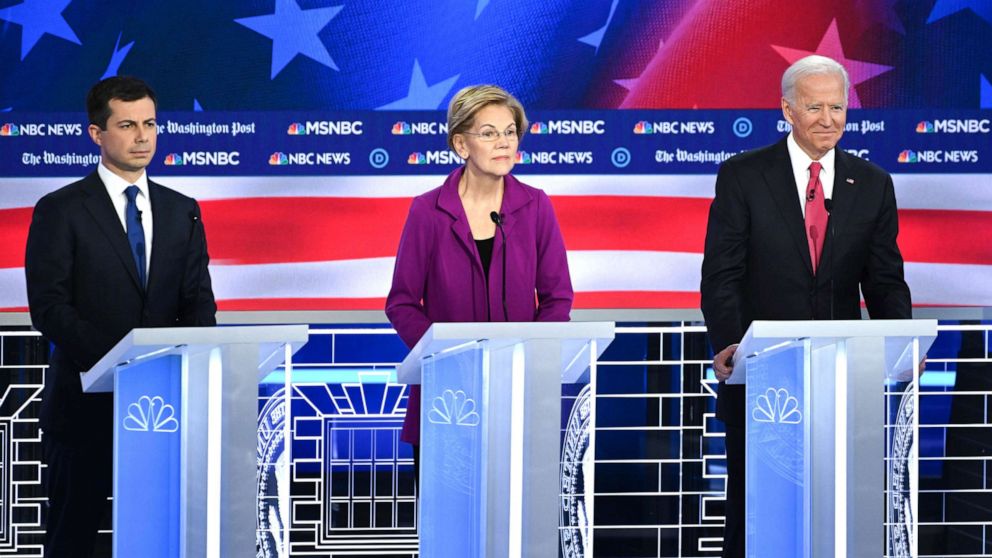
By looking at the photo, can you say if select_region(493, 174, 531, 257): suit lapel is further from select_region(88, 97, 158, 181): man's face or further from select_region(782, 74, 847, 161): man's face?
select_region(88, 97, 158, 181): man's face

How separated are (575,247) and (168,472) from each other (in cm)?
292

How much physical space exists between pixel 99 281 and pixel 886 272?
2098 millimetres

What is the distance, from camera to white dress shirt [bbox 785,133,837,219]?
4113 millimetres

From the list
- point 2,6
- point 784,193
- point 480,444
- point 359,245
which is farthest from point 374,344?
point 480,444

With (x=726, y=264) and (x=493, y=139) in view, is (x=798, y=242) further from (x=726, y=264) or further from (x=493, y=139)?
(x=493, y=139)

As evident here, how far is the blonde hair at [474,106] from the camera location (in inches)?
154

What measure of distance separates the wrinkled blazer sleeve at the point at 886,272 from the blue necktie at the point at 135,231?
1.96 m

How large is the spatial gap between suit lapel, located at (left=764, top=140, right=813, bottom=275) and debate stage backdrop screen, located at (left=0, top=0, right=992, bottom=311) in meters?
1.67

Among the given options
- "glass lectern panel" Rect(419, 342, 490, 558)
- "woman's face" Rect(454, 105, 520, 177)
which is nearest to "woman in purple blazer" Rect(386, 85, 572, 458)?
"woman's face" Rect(454, 105, 520, 177)

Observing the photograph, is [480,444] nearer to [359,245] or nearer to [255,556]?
[255,556]

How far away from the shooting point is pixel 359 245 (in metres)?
5.79

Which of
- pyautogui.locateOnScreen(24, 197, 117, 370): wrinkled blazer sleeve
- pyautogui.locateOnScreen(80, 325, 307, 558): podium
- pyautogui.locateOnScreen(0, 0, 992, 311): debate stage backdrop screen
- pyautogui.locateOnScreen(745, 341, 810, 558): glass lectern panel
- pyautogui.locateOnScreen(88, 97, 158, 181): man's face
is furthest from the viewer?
pyautogui.locateOnScreen(0, 0, 992, 311): debate stage backdrop screen

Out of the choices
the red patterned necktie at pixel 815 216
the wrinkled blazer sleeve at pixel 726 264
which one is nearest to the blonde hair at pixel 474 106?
the wrinkled blazer sleeve at pixel 726 264

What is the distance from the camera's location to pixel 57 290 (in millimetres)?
3910
